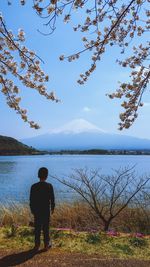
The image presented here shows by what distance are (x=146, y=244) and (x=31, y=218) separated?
14.2ft

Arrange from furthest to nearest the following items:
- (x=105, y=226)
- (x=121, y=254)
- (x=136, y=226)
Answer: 1. (x=136, y=226)
2. (x=105, y=226)
3. (x=121, y=254)

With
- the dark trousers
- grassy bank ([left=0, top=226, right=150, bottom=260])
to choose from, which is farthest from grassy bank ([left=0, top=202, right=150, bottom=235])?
the dark trousers

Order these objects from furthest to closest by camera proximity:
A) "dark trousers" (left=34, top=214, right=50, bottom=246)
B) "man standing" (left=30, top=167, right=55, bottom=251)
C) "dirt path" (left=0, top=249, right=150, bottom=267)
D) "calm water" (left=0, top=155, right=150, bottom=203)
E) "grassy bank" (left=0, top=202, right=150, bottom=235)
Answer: "calm water" (left=0, top=155, right=150, bottom=203) < "grassy bank" (left=0, top=202, right=150, bottom=235) < "dark trousers" (left=34, top=214, right=50, bottom=246) < "man standing" (left=30, top=167, right=55, bottom=251) < "dirt path" (left=0, top=249, right=150, bottom=267)

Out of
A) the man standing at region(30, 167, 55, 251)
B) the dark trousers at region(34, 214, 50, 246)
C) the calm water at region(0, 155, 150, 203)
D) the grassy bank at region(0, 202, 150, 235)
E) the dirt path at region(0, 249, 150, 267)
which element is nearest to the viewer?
the dirt path at region(0, 249, 150, 267)

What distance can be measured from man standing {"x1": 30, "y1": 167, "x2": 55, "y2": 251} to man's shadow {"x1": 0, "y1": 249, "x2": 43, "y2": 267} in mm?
195

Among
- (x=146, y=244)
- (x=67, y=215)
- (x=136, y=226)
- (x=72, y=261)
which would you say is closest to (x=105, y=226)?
(x=136, y=226)

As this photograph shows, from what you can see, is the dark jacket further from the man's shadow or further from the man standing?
the man's shadow

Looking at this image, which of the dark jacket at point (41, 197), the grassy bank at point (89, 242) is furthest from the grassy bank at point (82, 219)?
the dark jacket at point (41, 197)

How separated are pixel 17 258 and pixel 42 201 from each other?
93cm

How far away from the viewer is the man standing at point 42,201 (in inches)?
255

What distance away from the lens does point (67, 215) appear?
442 inches

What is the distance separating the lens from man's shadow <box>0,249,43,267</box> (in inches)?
230

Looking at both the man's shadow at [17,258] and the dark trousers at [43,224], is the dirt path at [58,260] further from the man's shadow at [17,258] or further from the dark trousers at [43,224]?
the dark trousers at [43,224]

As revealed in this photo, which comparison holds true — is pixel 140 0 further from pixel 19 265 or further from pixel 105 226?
pixel 105 226
